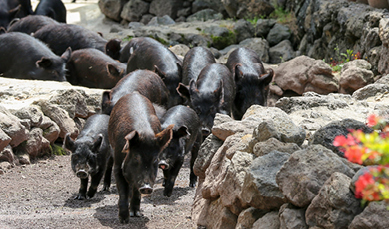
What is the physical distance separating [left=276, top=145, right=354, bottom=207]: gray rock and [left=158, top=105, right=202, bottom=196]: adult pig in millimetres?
2814

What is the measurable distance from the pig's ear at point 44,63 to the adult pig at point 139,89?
3.64 meters

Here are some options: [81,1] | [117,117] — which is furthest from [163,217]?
[81,1]

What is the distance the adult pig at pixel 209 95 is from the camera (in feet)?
26.2

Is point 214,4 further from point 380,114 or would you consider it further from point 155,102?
point 380,114

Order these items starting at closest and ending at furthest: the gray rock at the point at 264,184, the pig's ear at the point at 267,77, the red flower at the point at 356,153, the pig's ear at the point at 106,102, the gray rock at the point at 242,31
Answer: the red flower at the point at 356,153 < the gray rock at the point at 264,184 < the pig's ear at the point at 106,102 < the pig's ear at the point at 267,77 < the gray rock at the point at 242,31

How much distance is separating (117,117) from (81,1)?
21480mm

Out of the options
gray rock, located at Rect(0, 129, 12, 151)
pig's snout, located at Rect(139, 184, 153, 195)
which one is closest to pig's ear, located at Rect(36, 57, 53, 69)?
gray rock, located at Rect(0, 129, 12, 151)

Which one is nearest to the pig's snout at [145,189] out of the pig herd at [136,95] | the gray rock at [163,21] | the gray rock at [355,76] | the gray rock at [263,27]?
the pig herd at [136,95]

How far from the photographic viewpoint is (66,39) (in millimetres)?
13375

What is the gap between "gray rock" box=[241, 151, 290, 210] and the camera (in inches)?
142

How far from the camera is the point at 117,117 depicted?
6.12 m

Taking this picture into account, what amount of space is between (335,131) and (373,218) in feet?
3.98

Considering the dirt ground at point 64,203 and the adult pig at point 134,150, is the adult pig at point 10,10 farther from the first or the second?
the adult pig at point 134,150

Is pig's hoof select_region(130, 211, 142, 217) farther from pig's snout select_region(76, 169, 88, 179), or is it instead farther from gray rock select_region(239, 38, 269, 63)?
gray rock select_region(239, 38, 269, 63)
